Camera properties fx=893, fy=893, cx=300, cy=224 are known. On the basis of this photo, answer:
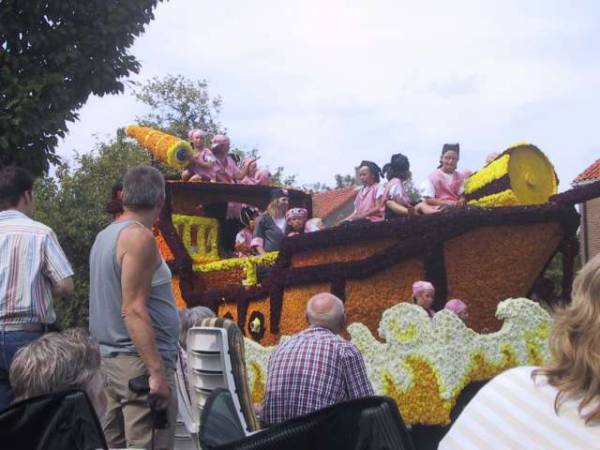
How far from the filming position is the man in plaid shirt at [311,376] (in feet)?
13.5

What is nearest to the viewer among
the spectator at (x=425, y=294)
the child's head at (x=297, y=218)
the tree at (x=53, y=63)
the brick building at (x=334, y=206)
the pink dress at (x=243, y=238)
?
the spectator at (x=425, y=294)

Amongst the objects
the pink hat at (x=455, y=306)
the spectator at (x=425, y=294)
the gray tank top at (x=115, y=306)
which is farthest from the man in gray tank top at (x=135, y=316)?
the pink hat at (x=455, y=306)

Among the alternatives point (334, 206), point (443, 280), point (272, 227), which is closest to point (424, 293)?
point (443, 280)

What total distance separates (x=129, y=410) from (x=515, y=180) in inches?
194

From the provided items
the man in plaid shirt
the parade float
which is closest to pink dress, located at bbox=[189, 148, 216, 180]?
the parade float

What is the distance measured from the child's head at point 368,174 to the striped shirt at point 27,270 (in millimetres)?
4954

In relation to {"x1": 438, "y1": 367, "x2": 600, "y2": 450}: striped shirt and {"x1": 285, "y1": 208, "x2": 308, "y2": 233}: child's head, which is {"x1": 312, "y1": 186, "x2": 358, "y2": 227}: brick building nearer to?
{"x1": 285, "y1": 208, "x2": 308, "y2": 233}: child's head

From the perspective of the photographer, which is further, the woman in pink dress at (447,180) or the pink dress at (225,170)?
the pink dress at (225,170)

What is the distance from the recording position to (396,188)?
8359 mm

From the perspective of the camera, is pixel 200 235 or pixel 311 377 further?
pixel 200 235

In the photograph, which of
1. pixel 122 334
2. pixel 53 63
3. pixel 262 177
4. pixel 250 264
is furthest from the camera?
pixel 262 177

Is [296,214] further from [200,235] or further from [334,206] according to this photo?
[334,206]

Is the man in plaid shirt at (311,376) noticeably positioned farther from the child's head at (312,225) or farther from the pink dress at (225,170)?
the pink dress at (225,170)

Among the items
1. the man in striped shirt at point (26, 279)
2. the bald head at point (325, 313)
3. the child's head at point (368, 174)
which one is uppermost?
the child's head at point (368, 174)
